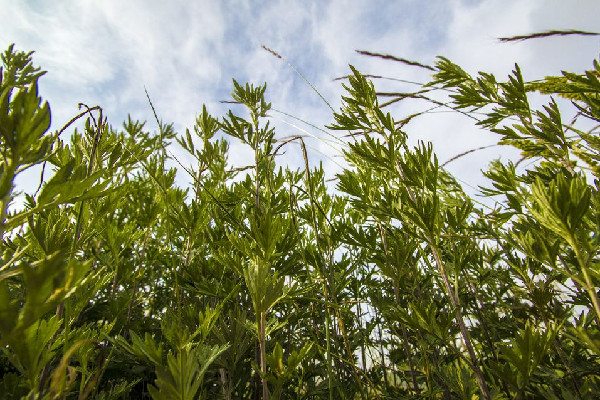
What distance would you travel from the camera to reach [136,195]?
3512mm

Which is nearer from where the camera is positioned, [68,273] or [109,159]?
[68,273]

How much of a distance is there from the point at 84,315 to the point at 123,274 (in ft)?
2.09

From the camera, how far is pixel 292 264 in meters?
2.12

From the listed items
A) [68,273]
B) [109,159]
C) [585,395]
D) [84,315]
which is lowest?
[585,395]

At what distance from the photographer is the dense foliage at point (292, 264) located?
3.02ft

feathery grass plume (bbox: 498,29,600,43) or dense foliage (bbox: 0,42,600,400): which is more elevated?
feathery grass plume (bbox: 498,29,600,43)

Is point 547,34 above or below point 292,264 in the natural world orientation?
above

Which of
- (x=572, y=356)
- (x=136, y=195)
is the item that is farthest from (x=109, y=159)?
(x=572, y=356)

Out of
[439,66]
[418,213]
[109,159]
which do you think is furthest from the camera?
[439,66]

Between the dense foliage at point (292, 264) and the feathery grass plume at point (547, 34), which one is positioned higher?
the feathery grass plume at point (547, 34)

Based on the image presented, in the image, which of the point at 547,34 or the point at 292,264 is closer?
the point at 547,34

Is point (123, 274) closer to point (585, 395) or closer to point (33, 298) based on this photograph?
point (33, 298)

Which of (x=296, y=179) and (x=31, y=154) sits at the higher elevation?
(x=296, y=179)

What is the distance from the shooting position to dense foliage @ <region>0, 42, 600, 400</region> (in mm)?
922
